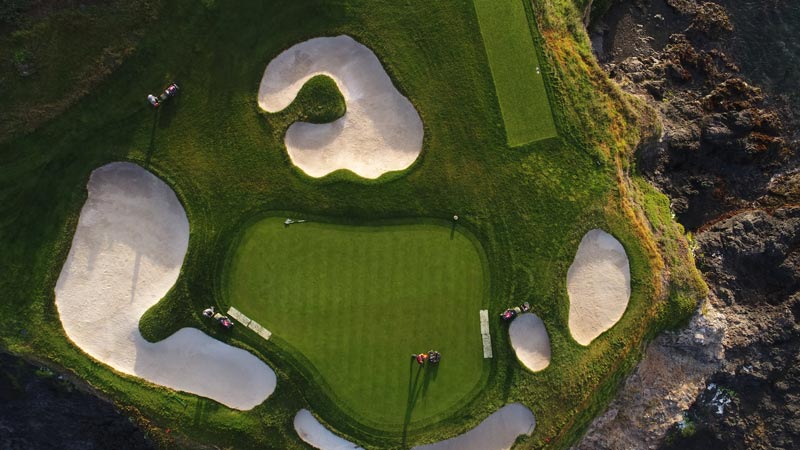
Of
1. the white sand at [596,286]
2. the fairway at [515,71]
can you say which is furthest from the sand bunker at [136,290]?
the fairway at [515,71]

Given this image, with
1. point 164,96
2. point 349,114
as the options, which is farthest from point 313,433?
point 164,96

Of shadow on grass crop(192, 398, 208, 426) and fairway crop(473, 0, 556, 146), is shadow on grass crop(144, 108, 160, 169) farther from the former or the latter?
fairway crop(473, 0, 556, 146)

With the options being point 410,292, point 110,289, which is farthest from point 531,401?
point 110,289

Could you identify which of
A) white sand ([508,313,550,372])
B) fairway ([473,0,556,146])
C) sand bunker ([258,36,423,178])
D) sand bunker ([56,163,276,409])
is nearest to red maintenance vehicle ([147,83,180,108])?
sand bunker ([56,163,276,409])

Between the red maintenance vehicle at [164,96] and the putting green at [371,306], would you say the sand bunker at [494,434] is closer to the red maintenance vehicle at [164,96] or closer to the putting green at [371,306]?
the putting green at [371,306]

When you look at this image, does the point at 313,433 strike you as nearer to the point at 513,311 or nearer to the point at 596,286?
the point at 513,311

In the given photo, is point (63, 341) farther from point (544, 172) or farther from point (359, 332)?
point (544, 172)

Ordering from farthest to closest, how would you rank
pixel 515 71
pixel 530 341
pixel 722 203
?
pixel 722 203 → pixel 515 71 → pixel 530 341
